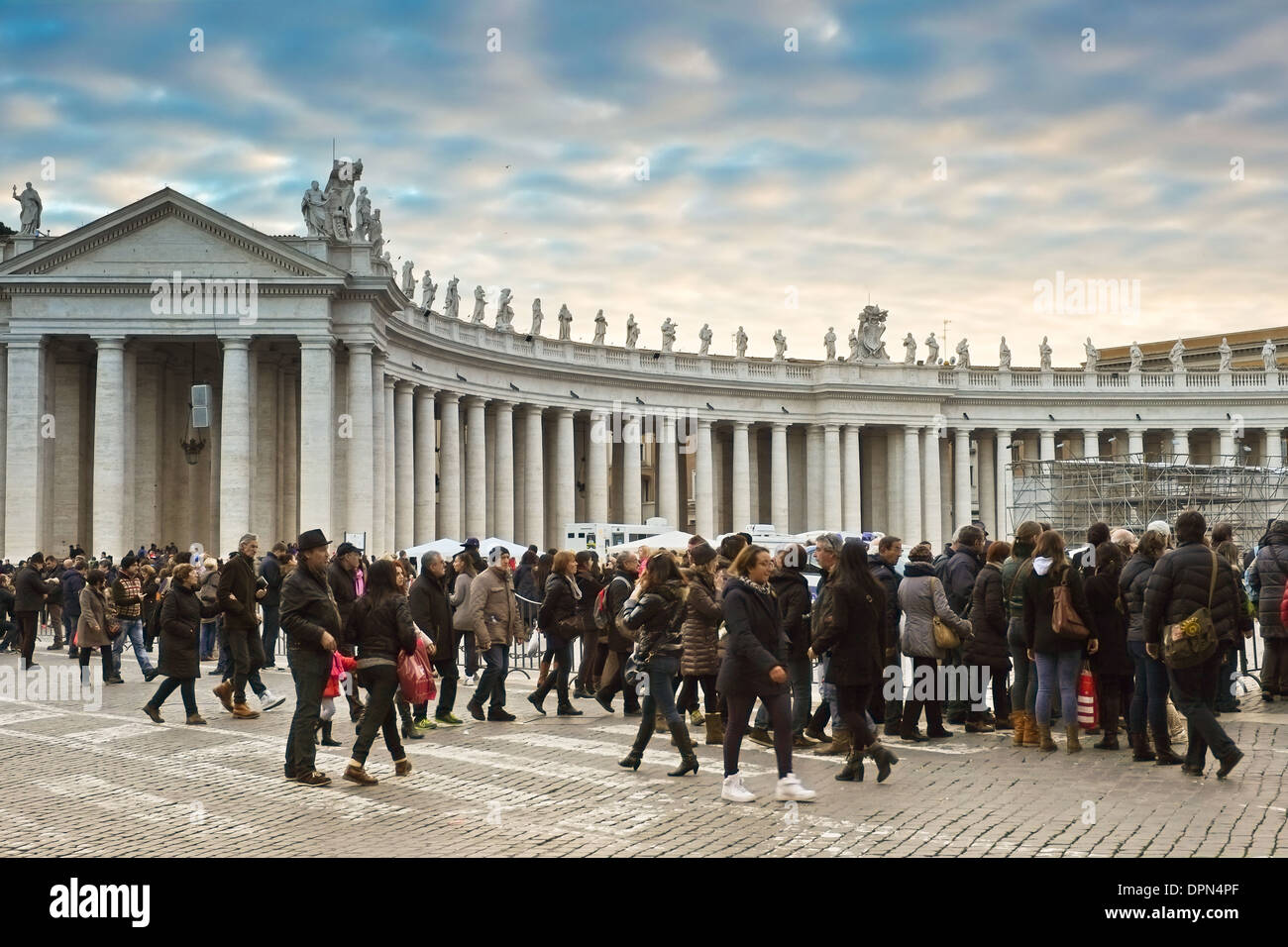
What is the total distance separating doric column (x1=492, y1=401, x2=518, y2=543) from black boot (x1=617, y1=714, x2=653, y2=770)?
4750 cm

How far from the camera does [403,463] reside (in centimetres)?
5684

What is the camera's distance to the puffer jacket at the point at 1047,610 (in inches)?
598

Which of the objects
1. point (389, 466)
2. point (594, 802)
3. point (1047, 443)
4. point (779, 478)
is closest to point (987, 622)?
point (594, 802)

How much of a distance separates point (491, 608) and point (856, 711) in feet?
23.3

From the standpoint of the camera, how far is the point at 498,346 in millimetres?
64875

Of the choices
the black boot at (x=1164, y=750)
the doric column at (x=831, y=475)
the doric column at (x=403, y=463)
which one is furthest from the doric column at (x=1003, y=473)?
the black boot at (x=1164, y=750)

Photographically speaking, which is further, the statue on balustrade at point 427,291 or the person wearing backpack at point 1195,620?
the statue on balustrade at point 427,291

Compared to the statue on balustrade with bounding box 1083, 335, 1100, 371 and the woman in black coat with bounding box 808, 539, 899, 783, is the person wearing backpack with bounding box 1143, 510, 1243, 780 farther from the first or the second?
the statue on balustrade with bounding box 1083, 335, 1100, 371

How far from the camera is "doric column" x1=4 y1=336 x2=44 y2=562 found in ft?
155

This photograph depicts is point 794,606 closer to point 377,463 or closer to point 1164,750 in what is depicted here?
point 1164,750

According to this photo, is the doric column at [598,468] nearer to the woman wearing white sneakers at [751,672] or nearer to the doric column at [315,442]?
the doric column at [315,442]

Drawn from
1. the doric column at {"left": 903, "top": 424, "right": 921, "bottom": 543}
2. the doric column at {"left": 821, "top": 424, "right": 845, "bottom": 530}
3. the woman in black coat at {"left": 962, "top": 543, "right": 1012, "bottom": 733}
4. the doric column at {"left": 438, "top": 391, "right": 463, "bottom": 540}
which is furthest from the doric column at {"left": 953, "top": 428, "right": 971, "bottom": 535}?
the woman in black coat at {"left": 962, "top": 543, "right": 1012, "bottom": 733}

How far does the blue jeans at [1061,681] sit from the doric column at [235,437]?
37.1m
